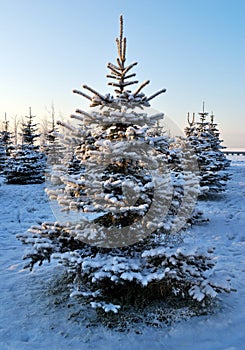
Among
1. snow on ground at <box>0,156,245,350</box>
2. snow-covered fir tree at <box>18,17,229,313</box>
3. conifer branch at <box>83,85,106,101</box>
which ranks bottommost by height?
snow on ground at <box>0,156,245,350</box>

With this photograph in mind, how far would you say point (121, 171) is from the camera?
4.38 metres

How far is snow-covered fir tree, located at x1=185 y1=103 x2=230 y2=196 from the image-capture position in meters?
13.4

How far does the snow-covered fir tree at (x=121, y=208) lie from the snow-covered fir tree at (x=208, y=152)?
8726 mm

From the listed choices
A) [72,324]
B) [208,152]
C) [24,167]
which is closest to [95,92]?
[72,324]

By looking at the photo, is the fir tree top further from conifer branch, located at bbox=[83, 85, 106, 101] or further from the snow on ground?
the snow on ground

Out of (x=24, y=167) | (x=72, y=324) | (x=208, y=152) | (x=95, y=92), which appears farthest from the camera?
(x=24, y=167)

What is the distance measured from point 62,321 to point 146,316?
3.82 ft

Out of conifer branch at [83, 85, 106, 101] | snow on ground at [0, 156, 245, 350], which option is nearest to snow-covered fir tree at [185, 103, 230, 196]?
snow on ground at [0, 156, 245, 350]

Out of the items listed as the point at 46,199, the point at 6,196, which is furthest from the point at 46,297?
the point at 6,196

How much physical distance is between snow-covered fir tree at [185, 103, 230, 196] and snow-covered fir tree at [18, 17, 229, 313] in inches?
344

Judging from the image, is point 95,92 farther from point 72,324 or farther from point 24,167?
point 24,167

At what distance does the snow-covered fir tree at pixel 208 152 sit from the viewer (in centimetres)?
1339

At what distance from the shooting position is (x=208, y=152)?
1405cm

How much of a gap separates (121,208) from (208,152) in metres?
11.1
